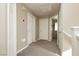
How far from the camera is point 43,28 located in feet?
25.1

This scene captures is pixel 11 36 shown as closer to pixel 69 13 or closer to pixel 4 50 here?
pixel 4 50

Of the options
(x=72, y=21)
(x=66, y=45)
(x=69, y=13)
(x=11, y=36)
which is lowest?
(x=66, y=45)

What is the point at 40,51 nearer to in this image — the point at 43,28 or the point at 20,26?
the point at 20,26

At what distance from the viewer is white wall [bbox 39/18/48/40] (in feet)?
24.6

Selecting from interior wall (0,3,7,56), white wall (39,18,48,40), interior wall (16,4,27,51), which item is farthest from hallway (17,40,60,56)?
white wall (39,18,48,40)

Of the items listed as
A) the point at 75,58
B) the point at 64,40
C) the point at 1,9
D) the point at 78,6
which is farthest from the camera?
the point at 64,40

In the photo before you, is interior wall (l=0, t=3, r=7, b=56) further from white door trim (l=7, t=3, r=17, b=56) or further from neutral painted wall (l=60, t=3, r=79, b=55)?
neutral painted wall (l=60, t=3, r=79, b=55)

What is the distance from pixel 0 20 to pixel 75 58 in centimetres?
179

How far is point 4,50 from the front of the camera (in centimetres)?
243

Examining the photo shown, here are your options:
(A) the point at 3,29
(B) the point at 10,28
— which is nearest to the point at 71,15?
(B) the point at 10,28

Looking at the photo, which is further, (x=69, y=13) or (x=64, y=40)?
(x=64, y=40)

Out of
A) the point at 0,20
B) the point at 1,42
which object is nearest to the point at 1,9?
the point at 0,20

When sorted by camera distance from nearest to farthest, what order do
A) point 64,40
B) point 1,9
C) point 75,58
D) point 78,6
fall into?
point 75,58 → point 1,9 → point 78,6 → point 64,40

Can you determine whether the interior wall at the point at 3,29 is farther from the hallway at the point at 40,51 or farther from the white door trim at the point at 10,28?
the hallway at the point at 40,51
